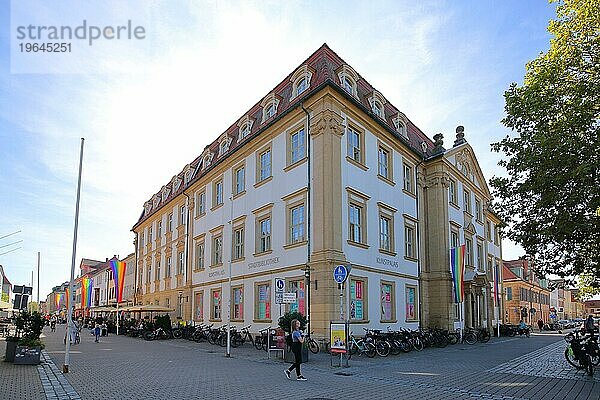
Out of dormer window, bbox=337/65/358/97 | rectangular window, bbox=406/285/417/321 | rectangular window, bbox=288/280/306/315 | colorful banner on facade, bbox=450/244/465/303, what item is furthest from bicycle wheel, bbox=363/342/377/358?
dormer window, bbox=337/65/358/97

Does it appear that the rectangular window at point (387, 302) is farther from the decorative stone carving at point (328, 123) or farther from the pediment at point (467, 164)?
the pediment at point (467, 164)

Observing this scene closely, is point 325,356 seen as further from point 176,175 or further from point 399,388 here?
point 176,175

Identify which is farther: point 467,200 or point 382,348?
point 467,200

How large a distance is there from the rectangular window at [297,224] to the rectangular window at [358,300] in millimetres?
3237

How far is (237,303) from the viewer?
30.4 meters

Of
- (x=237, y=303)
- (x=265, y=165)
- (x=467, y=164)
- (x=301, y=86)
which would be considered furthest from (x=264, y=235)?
(x=467, y=164)

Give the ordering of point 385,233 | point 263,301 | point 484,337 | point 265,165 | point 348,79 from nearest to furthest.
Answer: point 348,79 < point 263,301 < point 385,233 < point 265,165 < point 484,337

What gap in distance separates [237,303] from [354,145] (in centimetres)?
1132

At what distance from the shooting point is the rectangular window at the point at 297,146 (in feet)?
85.5

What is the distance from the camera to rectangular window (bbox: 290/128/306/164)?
26047mm

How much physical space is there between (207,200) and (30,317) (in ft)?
64.1

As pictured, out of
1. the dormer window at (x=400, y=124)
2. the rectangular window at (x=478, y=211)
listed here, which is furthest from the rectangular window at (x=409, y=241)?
the rectangular window at (x=478, y=211)

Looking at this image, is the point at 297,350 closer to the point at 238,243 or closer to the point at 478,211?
the point at 238,243

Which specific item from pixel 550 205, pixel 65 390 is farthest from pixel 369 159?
pixel 65 390
